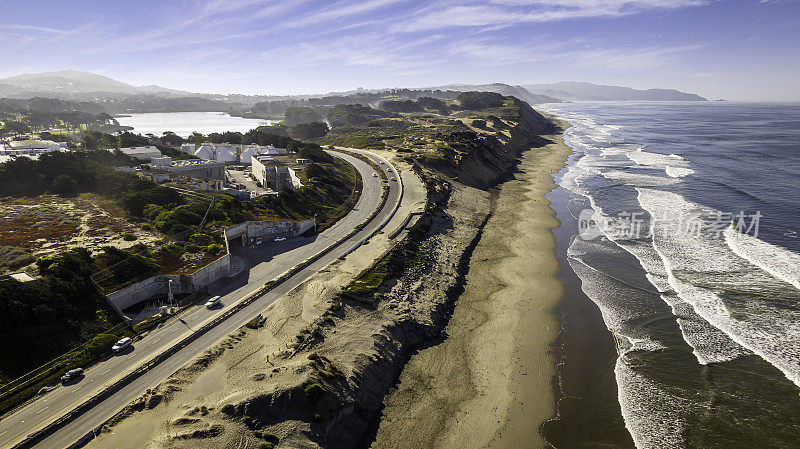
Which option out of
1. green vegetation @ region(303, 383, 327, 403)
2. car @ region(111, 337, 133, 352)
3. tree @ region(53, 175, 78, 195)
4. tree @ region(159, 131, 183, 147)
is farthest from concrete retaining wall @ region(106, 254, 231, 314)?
tree @ region(159, 131, 183, 147)

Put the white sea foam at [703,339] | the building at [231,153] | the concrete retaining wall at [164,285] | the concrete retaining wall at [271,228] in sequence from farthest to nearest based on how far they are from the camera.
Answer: the building at [231,153] < the concrete retaining wall at [271,228] < the concrete retaining wall at [164,285] < the white sea foam at [703,339]

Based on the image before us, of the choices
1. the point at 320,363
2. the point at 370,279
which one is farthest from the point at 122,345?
the point at 370,279

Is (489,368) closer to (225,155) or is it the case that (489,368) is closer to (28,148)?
(225,155)

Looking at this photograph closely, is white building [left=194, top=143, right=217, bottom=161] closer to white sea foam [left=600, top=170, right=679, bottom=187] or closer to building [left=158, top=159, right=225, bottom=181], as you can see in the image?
building [left=158, top=159, right=225, bottom=181]

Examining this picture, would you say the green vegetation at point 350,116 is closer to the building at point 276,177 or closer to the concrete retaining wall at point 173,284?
the building at point 276,177

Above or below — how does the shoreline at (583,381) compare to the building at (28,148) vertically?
below

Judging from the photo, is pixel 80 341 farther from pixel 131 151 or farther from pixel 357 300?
pixel 131 151

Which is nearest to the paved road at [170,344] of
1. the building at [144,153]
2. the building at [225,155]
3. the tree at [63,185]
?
the tree at [63,185]
